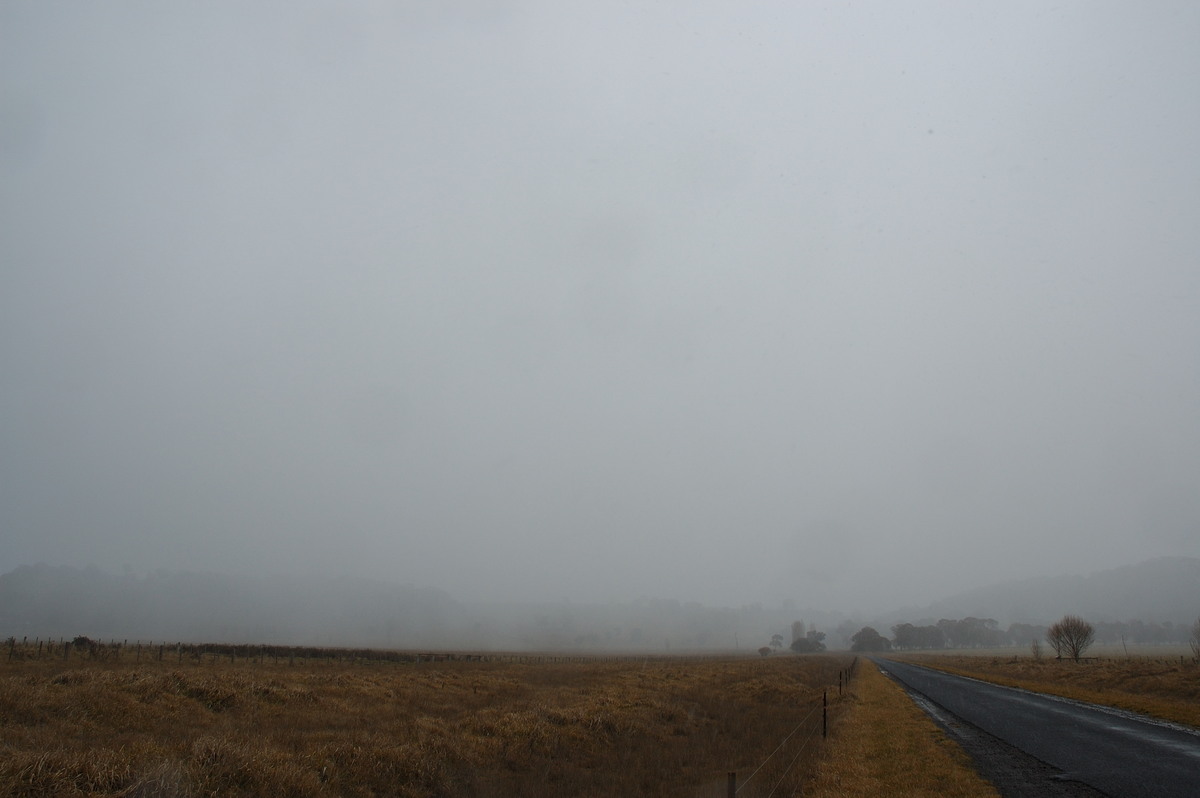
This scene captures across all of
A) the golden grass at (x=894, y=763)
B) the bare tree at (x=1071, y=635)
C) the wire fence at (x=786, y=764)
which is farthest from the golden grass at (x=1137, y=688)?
the bare tree at (x=1071, y=635)

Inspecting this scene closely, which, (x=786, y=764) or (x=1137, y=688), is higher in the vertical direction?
(x=786, y=764)

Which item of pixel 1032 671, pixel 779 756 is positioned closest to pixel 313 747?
pixel 779 756

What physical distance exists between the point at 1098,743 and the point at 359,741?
2105 centimetres

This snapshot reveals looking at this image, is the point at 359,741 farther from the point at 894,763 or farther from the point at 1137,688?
the point at 1137,688

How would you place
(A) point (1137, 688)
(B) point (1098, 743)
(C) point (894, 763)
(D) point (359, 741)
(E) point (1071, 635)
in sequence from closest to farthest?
(C) point (894, 763) → (D) point (359, 741) → (B) point (1098, 743) → (A) point (1137, 688) → (E) point (1071, 635)

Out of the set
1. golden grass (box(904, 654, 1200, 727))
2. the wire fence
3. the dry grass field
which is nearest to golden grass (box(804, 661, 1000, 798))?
the wire fence

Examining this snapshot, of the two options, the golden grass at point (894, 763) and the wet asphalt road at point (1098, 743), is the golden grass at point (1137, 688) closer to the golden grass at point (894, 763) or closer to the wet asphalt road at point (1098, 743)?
the wet asphalt road at point (1098, 743)

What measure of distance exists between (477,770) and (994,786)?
40.3 feet

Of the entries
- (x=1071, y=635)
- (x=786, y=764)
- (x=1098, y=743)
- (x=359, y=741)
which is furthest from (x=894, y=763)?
(x=1071, y=635)

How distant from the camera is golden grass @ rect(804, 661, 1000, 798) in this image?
43.4 ft

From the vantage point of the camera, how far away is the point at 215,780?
11.7m

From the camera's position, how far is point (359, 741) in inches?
656

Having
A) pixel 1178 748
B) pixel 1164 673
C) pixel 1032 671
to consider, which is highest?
pixel 1178 748

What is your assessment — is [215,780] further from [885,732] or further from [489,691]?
[489,691]
